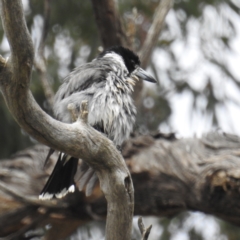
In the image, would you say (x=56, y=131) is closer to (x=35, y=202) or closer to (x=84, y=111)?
(x=84, y=111)

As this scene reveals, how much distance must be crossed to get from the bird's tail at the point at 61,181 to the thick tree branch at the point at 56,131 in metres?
0.71

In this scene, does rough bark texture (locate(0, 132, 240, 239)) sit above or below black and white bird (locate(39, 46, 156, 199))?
below

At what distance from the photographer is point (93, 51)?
586 centimetres

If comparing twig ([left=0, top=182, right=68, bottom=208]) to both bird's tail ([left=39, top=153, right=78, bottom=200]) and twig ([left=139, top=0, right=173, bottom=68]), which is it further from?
twig ([left=139, top=0, right=173, bottom=68])

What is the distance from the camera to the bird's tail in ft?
11.5

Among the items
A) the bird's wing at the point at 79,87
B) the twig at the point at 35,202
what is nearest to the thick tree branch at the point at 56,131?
the bird's wing at the point at 79,87

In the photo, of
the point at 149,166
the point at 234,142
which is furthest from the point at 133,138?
the point at 234,142

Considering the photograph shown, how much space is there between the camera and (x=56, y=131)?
257 cm

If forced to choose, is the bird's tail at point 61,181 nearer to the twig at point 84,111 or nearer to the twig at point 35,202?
the twig at point 35,202

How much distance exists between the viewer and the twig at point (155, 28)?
17.1ft

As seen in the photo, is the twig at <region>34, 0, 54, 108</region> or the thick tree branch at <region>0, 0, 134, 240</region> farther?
the twig at <region>34, 0, 54, 108</region>

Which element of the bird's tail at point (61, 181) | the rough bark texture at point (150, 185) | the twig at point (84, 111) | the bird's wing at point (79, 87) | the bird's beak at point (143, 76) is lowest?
the rough bark texture at point (150, 185)

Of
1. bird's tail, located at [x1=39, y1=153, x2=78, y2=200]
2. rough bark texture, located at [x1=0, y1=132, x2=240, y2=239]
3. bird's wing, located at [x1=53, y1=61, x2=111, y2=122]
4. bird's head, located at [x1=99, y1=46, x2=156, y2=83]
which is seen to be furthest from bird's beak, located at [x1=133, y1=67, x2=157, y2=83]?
bird's tail, located at [x1=39, y1=153, x2=78, y2=200]

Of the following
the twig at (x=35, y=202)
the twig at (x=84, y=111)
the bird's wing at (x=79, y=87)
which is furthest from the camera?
the twig at (x=35, y=202)
